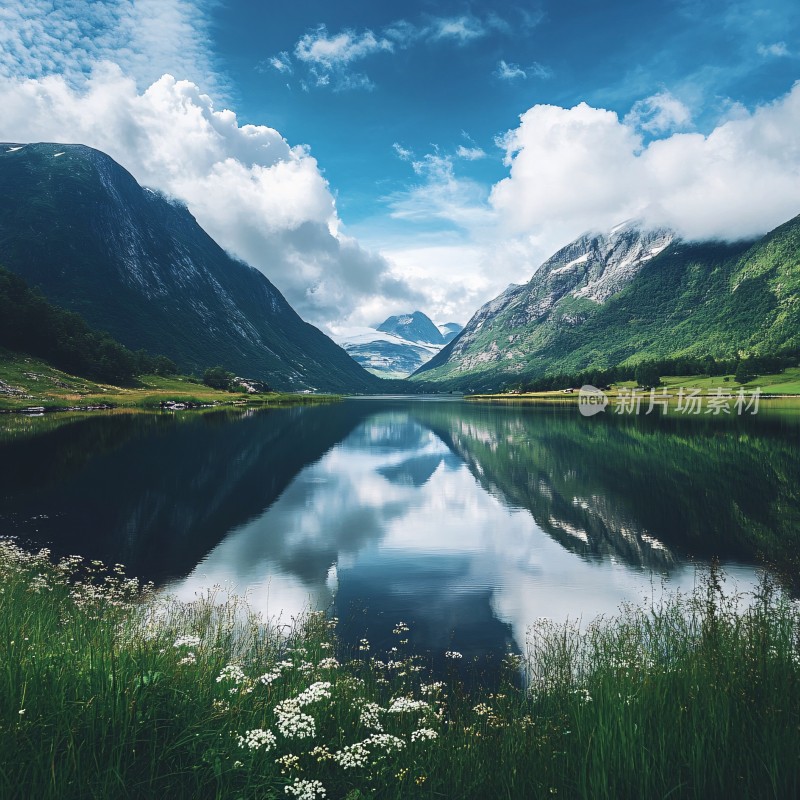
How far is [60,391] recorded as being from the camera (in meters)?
112

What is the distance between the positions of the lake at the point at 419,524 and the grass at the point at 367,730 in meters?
5.20

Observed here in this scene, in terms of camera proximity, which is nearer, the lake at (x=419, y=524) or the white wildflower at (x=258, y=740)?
the white wildflower at (x=258, y=740)

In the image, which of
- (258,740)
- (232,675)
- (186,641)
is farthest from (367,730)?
(186,641)

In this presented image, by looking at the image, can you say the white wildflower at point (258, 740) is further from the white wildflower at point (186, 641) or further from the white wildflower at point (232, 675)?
the white wildflower at point (186, 641)

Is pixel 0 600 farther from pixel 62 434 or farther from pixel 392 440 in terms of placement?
pixel 392 440

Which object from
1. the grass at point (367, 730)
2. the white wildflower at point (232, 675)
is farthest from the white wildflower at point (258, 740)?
the white wildflower at point (232, 675)

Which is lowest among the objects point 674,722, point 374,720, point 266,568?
point 266,568

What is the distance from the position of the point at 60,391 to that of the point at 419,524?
386ft

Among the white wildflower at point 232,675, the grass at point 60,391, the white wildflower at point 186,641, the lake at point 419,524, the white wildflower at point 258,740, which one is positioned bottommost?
the lake at point 419,524

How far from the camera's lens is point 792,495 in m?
31.1

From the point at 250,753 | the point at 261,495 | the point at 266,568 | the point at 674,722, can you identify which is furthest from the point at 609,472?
the point at 250,753

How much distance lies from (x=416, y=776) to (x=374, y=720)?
1.66 meters

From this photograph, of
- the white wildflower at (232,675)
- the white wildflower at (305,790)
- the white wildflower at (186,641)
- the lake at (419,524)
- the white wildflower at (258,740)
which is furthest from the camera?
the lake at (419,524)

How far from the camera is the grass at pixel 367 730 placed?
18.9 feet
